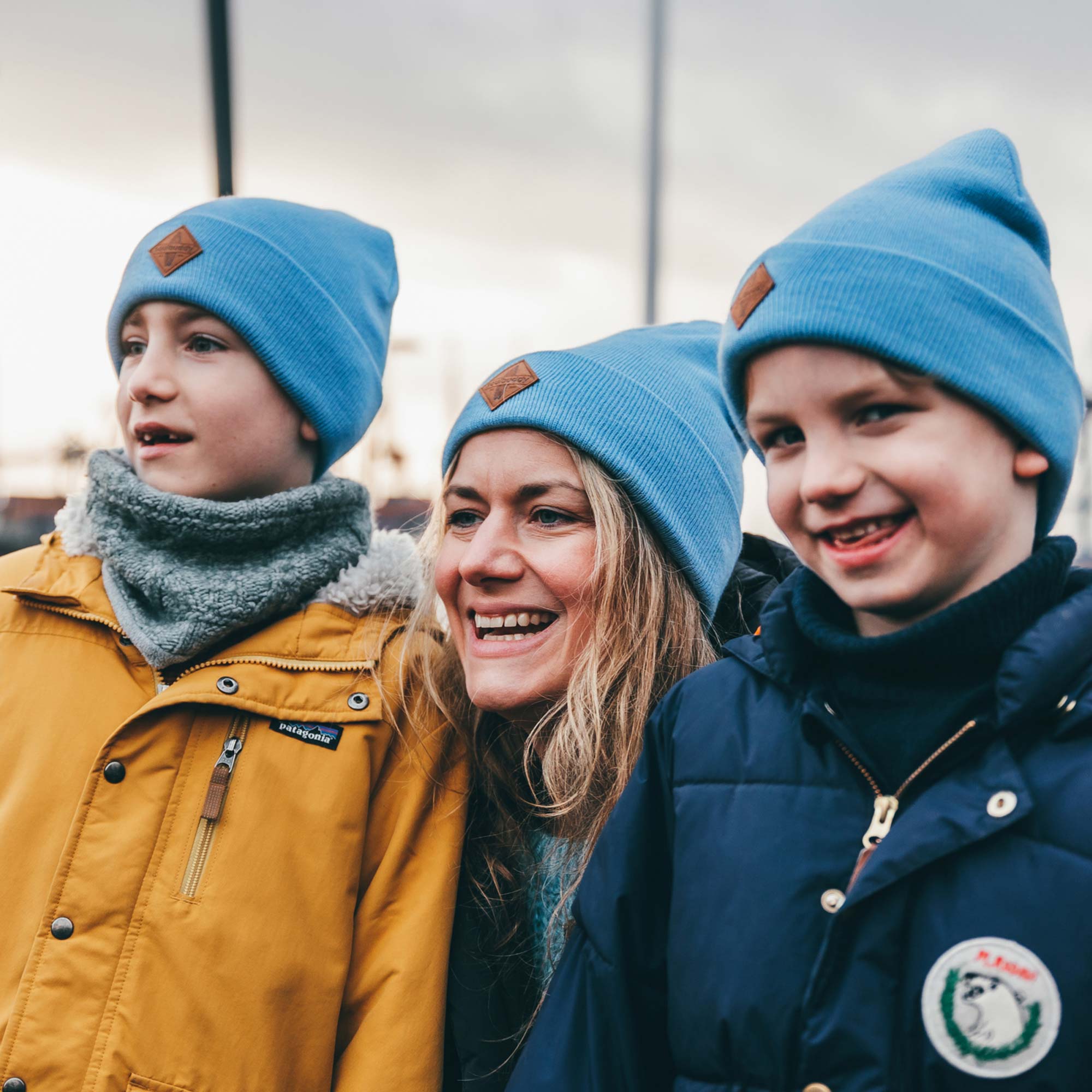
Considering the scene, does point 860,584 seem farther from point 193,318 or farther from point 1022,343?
point 193,318

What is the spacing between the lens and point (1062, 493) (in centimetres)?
134

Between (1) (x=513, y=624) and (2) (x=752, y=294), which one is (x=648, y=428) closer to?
(1) (x=513, y=624)

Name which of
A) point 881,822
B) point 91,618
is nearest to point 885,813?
point 881,822

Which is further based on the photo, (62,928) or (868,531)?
(62,928)

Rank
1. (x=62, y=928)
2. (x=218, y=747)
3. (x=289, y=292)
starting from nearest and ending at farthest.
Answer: (x=62, y=928), (x=218, y=747), (x=289, y=292)

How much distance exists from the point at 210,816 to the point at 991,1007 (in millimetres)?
1196

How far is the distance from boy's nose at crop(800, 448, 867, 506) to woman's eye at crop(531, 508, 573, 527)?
26.3 inches

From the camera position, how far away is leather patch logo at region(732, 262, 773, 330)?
1396mm

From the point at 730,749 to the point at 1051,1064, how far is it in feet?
1.65

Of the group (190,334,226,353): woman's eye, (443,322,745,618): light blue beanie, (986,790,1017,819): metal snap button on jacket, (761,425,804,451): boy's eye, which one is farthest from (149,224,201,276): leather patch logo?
(986,790,1017,819): metal snap button on jacket

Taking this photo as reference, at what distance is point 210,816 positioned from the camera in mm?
1701

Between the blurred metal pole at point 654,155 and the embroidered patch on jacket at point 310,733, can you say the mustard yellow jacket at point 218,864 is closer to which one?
the embroidered patch on jacket at point 310,733

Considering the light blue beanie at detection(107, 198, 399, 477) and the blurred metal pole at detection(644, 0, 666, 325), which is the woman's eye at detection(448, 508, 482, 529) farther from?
the blurred metal pole at detection(644, 0, 666, 325)

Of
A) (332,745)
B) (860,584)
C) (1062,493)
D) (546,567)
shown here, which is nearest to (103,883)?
(332,745)
